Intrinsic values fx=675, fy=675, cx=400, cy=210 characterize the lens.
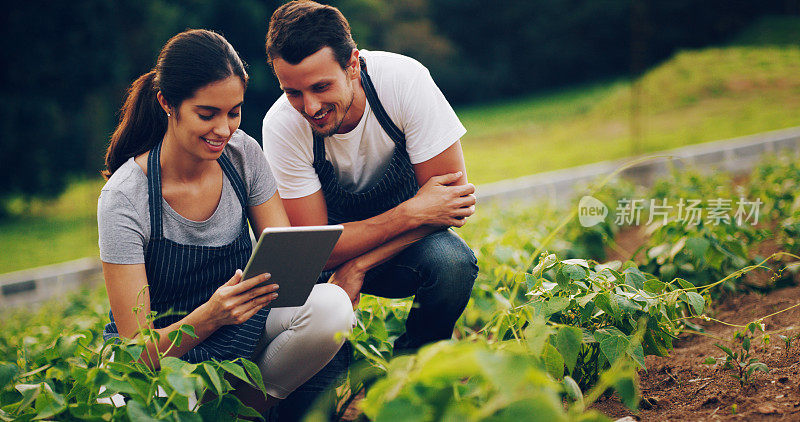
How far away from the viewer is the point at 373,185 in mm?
2363

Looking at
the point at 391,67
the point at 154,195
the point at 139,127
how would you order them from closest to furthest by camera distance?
the point at 154,195 < the point at 139,127 < the point at 391,67

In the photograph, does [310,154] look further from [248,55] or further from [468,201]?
[248,55]

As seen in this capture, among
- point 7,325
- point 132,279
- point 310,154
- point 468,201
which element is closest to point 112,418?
point 132,279

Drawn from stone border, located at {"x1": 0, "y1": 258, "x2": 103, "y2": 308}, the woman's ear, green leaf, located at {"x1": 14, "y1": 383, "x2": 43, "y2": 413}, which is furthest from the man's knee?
stone border, located at {"x1": 0, "y1": 258, "x2": 103, "y2": 308}

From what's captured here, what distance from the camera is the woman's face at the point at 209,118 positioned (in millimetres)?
1862

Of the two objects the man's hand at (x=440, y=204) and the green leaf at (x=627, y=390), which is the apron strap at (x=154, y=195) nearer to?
the man's hand at (x=440, y=204)

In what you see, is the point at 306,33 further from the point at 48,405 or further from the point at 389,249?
the point at 48,405

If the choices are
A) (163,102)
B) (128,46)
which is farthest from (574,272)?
(128,46)

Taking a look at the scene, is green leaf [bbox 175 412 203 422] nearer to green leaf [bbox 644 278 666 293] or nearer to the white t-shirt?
the white t-shirt

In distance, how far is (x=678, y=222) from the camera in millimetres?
2570

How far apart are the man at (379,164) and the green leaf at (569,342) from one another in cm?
61

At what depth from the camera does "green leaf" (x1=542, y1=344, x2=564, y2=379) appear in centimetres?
157

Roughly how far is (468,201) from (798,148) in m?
5.88

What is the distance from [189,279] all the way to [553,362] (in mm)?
1050
